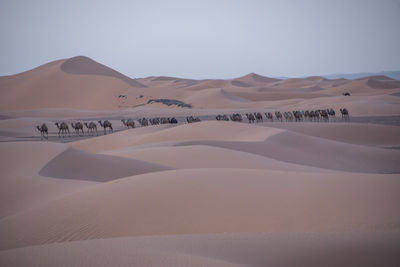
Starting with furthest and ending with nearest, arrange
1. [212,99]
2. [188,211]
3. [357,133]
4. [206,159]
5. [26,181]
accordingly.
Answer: [212,99], [357,133], [206,159], [26,181], [188,211]

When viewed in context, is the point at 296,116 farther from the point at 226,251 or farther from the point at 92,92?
the point at 92,92

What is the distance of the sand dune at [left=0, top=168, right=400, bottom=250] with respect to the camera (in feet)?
17.2

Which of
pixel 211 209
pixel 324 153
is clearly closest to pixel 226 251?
pixel 211 209

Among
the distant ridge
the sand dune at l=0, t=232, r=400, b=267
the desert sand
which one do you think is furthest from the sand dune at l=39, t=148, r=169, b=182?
the distant ridge

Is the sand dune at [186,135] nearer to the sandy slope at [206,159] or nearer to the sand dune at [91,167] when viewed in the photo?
the sandy slope at [206,159]

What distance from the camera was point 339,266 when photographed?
3.67m

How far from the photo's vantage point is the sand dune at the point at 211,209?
17.2ft

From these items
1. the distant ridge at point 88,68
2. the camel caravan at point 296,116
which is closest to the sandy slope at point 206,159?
the camel caravan at point 296,116

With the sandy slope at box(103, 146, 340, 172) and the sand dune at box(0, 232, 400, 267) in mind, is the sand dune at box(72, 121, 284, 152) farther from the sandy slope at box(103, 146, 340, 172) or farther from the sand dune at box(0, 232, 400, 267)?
the sand dune at box(0, 232, 400, 267)

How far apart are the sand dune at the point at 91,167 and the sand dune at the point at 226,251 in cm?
566

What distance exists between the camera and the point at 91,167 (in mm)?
10336

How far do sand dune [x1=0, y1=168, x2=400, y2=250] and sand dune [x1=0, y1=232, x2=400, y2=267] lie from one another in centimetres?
70

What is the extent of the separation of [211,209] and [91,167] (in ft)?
18.1

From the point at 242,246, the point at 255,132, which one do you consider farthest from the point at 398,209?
the point at 255,132
